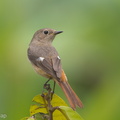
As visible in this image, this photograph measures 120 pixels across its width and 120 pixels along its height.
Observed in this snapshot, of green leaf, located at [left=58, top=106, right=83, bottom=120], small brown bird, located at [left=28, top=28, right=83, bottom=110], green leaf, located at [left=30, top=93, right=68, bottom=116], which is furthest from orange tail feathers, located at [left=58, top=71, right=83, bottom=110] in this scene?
green leaf, located at [left=58, top=106, right=83, bottom=120]

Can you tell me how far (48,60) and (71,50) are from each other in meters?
0.66

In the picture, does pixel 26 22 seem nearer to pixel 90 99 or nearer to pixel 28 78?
pixel 28 78

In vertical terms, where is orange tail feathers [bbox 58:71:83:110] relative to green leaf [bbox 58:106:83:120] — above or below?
above

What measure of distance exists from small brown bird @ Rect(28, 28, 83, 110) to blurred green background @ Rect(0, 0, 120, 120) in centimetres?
10

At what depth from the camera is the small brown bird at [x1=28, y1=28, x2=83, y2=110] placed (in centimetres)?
324

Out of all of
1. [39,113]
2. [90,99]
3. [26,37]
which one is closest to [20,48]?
[26,37]

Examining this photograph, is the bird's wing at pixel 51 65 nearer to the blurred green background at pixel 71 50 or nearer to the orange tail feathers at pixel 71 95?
the orange tail feathers at pixel 71 95

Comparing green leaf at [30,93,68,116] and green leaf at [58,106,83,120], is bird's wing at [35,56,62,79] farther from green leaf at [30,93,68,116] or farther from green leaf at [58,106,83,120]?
green leaf at [58,106,83,120]

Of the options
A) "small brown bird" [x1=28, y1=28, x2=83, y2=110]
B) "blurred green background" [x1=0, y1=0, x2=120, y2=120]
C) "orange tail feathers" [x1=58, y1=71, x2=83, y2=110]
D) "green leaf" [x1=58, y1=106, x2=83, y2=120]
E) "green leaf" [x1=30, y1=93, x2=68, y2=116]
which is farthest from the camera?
"blurred green background" [x1=0, y1=0, x2=120, y2=120]

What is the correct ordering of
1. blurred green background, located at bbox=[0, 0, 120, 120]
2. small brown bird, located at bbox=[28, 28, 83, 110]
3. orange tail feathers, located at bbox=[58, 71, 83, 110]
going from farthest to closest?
1. blurred green background, located at bbox=[0, 0, 120, 120]
2. small brown bird, located at bbox=[28, 28, 83, 110]
3. orange tail feathers, located at bbox=[58, 71, 83, 110]

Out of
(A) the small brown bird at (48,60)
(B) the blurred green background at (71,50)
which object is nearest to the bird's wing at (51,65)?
(A) the small brown bird at (48,60)

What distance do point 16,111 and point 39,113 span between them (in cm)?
91

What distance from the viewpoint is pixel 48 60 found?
151 inches

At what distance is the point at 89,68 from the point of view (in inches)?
199
